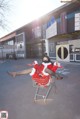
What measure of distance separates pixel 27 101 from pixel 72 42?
2037 cm

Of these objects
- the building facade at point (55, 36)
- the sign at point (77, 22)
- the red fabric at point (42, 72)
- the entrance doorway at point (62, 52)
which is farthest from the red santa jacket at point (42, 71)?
the entrance doorway at point (62, 52)

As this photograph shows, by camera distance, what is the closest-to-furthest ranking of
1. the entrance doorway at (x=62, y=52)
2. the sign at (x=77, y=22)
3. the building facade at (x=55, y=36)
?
the sign at (x=77, y=22), the building facade at (x=55, y=36), the entrance doorway at (x=62, y=52)

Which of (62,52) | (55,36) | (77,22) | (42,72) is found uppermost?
(77,22)

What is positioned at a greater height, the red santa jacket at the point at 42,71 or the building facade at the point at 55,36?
the building facade at the point at 55,36

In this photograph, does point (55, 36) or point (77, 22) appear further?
point (55, 36)

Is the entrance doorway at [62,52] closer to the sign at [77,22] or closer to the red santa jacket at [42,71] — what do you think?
the sign at [77,22]

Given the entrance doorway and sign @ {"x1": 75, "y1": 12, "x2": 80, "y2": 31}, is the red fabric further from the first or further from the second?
the entrance doorway

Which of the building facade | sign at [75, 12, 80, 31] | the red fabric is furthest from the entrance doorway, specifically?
the red fabric

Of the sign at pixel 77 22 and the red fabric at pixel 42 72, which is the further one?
the sign at pixel 77 22

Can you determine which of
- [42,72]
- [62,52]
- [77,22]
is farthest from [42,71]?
[62,52]

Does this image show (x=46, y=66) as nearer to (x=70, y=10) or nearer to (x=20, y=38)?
(x=70, y=10)

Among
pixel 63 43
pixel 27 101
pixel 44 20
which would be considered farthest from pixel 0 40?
pixel 27 101

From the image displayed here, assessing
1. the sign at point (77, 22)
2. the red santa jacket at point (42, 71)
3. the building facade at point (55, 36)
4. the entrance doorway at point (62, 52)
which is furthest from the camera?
the entrance doorway at point (62, 52)

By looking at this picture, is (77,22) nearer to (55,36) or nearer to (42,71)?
(55,36)
